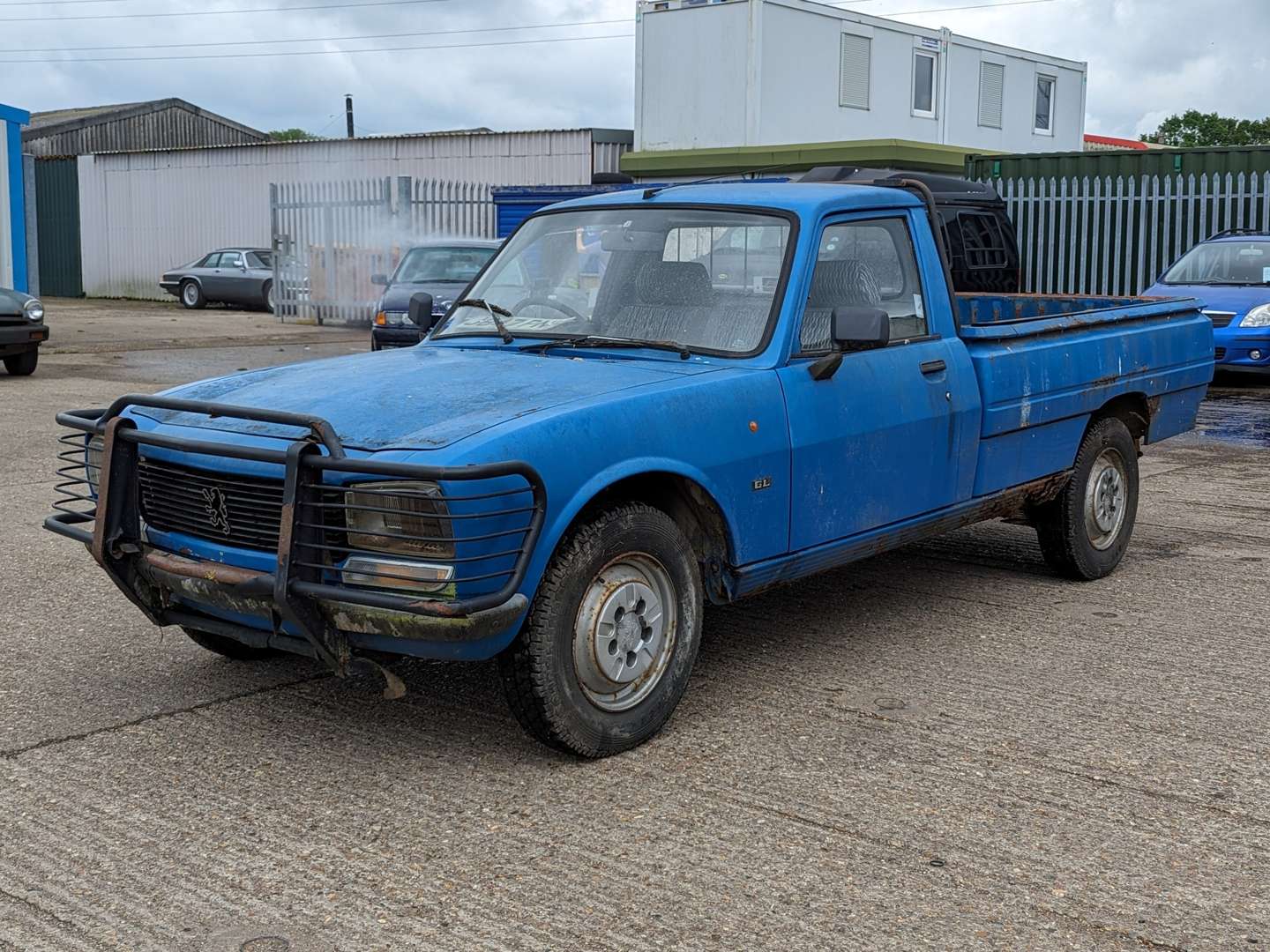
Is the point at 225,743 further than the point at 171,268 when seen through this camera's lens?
No

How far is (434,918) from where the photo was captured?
3479mm

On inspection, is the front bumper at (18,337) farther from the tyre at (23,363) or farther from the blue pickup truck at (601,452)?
the blue pickup truck at (601,452)

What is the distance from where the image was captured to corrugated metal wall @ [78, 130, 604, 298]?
29.3 metres

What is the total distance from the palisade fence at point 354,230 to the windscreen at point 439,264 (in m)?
8.83

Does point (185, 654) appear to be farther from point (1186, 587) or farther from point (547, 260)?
point (1186, 587)

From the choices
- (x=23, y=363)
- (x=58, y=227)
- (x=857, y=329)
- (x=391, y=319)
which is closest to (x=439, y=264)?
(x=391, y=319)

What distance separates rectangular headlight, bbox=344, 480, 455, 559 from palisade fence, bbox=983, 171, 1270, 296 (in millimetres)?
17293

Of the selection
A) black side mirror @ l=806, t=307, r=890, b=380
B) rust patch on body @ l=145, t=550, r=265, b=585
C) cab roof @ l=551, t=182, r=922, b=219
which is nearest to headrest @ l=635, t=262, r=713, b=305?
cab roof @ l=551, t=182, r=922, b=219

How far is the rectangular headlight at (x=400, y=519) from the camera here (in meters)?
4.01

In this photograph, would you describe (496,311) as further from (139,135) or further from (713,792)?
(139,135)

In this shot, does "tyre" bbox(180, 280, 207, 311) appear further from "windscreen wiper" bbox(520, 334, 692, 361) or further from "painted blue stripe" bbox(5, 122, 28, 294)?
"windscreen wiper" bbox(520, 334, 692, 361)

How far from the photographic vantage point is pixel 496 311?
570cm

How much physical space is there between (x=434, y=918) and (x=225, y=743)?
149cm

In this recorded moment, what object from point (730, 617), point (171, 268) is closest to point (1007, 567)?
point (730, 617)
